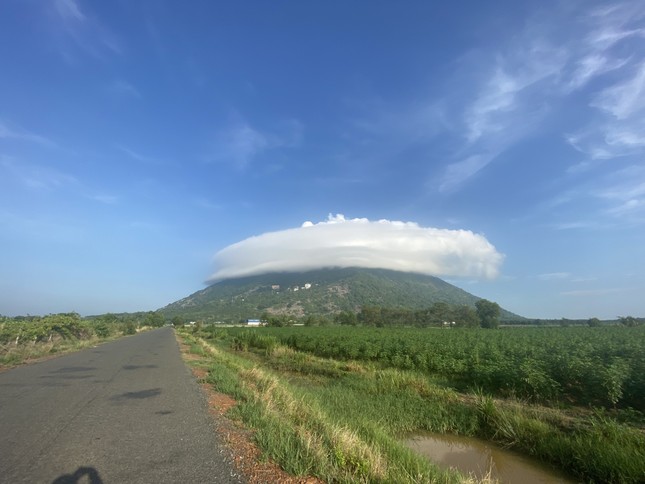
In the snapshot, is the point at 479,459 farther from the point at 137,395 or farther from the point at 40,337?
the point at 40,337

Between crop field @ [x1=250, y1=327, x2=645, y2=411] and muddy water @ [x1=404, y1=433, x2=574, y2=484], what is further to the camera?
crop field @ [x1=250, y1=327, x2=645, y2=411]

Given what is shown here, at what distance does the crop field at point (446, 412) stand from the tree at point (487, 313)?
378ft

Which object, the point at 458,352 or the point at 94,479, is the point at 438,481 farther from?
the point at 458,352

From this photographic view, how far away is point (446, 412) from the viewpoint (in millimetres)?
13219

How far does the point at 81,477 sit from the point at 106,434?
233 cm

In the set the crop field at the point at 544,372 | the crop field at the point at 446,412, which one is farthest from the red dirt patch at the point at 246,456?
the crop field at the point at 544,372

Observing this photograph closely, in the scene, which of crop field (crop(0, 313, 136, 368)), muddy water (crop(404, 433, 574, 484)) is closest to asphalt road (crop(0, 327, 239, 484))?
muddy water (crop(404, 433, 574, 484))

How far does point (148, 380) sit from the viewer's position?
15.0 metres

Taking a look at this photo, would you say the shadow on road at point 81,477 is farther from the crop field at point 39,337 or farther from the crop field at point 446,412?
the crop field at point 39,337

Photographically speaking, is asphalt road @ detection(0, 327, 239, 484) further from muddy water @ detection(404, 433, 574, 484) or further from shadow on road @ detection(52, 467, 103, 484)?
muddy water @ detection(404, 433, 574, 484)

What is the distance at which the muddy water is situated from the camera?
29.5 feet

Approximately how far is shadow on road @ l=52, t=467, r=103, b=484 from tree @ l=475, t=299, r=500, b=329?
13644cm

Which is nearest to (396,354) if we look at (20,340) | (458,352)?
(458,352)

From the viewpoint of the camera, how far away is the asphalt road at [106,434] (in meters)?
5.54
